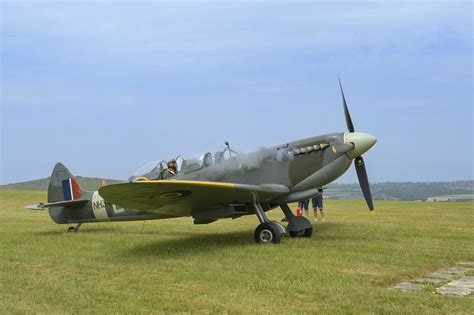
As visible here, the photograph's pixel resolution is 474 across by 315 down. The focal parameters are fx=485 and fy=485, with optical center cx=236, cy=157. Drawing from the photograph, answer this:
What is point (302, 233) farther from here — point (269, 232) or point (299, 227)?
point (269, 232)

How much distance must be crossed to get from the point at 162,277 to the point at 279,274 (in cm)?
165

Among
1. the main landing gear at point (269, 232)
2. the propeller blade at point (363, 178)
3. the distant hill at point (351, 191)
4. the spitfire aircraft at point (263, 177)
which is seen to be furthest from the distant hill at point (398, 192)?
the main landing gear at point (269, 232)

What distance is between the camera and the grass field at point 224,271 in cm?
534

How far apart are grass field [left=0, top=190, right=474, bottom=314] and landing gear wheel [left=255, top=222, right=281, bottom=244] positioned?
197 mm

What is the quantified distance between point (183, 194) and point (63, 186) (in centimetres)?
569

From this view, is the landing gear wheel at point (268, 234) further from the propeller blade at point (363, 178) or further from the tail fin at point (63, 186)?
the tail fin at point (63, 186)

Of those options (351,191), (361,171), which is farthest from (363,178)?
(351,191)

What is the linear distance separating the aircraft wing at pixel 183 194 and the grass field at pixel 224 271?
2.66 ft

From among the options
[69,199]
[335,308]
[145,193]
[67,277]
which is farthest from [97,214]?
[335,308]

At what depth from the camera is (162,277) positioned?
269 inches

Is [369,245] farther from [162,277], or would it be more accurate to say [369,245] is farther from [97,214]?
[97,214]

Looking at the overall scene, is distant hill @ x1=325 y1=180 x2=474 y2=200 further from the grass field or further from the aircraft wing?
the aircraft wing

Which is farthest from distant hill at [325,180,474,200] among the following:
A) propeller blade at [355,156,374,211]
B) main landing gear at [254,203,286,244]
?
main landing gear at [254,203,286,244]

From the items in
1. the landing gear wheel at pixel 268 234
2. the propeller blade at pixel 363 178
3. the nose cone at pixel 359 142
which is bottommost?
the landing gear wheel at pixel 268 234
